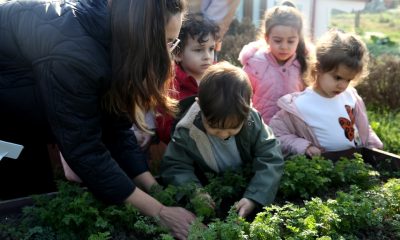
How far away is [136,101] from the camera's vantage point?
2445mm

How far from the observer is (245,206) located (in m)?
2.81

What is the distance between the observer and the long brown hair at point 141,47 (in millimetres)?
2213

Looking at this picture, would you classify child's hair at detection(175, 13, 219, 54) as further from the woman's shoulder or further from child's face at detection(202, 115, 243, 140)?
child's face at detection(202, 115, 243, 140)

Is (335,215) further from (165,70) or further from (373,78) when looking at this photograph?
(373,78)

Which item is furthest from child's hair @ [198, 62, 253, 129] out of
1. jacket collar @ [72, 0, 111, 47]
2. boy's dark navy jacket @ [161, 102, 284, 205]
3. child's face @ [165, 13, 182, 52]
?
jacket collar @ [72, 0, 111, 47]

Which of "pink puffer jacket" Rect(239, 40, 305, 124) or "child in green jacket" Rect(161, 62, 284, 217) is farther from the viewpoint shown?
"pink puffer jacket" Rect(239, 40, 305, 124)

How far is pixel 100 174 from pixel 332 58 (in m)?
2.02

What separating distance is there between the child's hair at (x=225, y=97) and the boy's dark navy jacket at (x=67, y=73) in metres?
0.57

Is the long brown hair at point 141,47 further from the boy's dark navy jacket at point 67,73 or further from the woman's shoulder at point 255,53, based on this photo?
the woman's shoulder at point 255,53

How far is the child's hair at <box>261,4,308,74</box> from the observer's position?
4.15 meters

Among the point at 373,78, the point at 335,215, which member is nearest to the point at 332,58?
the point at 335,215

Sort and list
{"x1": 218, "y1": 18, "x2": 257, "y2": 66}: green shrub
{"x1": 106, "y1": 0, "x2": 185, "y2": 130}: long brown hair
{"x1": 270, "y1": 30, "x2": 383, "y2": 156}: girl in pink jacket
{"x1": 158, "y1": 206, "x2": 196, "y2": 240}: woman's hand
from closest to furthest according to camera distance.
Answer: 1. {"x1": 106, "y1": 0, "x2": 185, "y2": 130}: long brown hair
2. {"x1": 158, "y1": 206, "x2": 196, "y2": 240}: woman's hand
3. {"x1": 270, "y1": 30, "x2": 383, "y2": 156}: girl in pink jacket
4. {"x1": 218, "y1": 18, "x2": 257, "y2": 66}: green shrub

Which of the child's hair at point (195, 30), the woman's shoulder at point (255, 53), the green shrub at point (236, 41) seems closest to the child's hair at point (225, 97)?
the child's hair at point (195, 30)

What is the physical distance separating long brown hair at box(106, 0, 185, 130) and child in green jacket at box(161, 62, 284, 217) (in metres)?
0.49
